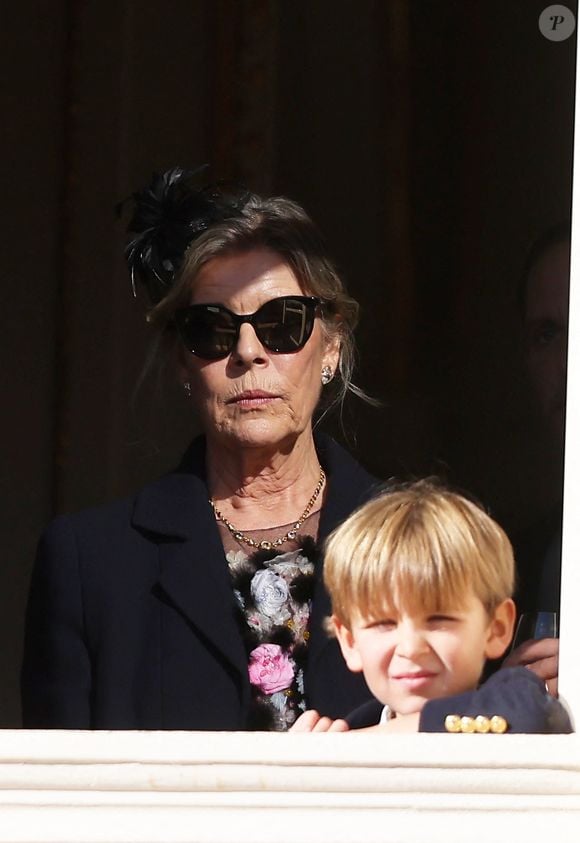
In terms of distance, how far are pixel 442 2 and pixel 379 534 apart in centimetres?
134

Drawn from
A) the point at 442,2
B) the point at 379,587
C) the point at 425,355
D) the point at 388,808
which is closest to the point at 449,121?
the point at 442,2

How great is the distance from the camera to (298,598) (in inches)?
98.3

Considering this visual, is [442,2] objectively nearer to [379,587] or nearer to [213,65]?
[213,65]

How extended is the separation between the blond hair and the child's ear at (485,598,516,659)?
0.01m

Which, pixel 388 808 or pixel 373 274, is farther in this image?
pixel 373 274

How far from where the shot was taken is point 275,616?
2496 millimetres

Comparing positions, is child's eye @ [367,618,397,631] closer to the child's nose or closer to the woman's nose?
the child's nose

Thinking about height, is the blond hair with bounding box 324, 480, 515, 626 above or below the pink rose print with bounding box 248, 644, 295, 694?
above

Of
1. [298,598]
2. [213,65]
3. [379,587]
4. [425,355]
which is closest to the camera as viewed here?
[379,587]

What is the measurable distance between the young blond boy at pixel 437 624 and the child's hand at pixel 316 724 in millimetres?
57

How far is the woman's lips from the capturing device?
8.32 feet

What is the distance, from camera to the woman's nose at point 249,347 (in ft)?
8.23

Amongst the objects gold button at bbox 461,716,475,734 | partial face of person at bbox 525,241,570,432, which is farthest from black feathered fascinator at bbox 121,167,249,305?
gold button at bbox 461,716,475,734

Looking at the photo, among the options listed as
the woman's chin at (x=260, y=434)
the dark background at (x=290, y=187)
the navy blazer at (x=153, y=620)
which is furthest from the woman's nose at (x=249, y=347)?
the dark background at (x=290, y=187)
